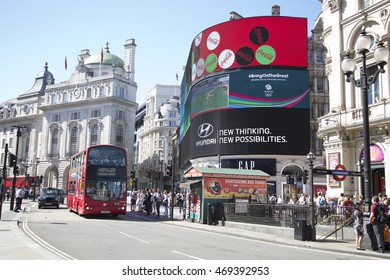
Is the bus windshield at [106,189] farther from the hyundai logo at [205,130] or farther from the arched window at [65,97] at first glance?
the arched window at [65,97]

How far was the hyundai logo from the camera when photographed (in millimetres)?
44000

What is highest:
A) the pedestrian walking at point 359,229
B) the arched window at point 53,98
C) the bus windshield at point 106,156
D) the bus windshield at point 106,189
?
the arched window at point 53,98

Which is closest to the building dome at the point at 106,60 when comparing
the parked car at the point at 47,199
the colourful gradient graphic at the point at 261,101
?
the colourful gradient graphic at the point at 261,101

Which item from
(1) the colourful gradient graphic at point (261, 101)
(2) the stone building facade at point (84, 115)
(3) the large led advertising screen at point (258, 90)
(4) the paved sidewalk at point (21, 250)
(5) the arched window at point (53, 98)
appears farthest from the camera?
(5) the arched window at point (53, 98)

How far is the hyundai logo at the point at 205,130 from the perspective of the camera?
44000mm

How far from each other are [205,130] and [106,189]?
2101 centimetres

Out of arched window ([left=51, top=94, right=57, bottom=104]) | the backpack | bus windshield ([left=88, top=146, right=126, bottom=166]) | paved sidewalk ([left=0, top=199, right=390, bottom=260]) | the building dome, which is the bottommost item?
paved sidewalk ([left=0, top=199, right=390, bottom=260])

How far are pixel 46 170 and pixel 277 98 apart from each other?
Answer: 6352cm

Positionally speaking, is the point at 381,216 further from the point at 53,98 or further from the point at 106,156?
the point at 53,98

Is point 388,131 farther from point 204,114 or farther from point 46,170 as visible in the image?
point 46,170

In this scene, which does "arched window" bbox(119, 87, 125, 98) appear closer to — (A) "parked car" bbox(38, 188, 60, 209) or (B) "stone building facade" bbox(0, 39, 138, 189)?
(B) "stone building facade" bbox(0, 39, 138, 189)

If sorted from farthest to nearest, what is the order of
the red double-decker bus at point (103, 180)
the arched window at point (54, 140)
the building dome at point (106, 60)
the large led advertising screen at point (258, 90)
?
the building dome at point (106, 60) < the arched window at point (54, 140) < the large led advertising screen at point (258, 90) < the red double-decker bus at point (103, 180)

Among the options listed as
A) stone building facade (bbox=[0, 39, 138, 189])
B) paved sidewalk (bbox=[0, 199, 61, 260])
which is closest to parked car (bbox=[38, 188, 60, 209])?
paved sidewalk (bbox=[0, 199, 61, 260])

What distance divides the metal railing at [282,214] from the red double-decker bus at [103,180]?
23.6 feet
